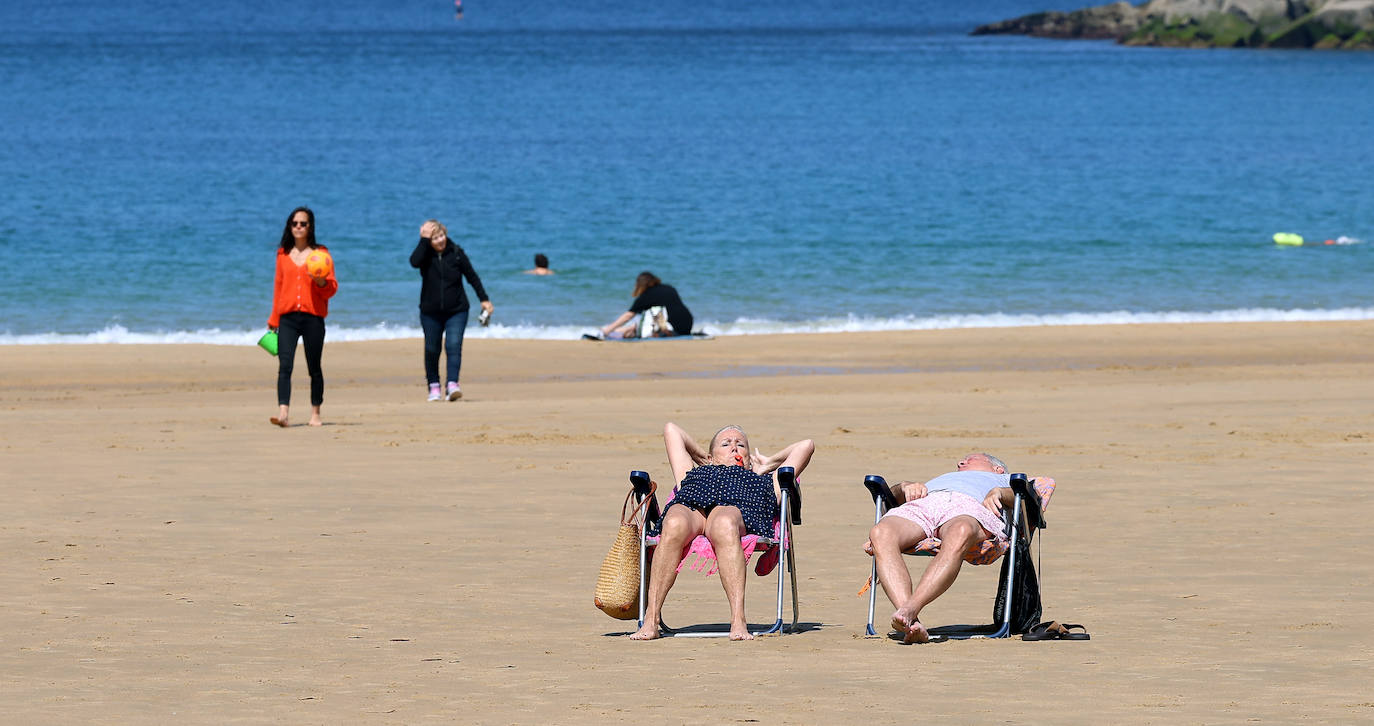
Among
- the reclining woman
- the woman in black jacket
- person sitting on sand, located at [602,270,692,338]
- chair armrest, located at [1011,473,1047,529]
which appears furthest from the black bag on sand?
person sitting on sand, located at [602,270,692,338]

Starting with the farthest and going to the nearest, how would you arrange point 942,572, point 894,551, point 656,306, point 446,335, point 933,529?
point 656,306 → point 446,335 → point 933,529 → point 894,551 → point 942,572

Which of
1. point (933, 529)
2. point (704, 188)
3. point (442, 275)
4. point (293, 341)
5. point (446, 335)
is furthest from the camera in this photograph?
point (704, 188)

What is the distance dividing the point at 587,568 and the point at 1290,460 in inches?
197

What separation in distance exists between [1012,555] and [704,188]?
1387 inches

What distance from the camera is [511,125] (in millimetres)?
58562

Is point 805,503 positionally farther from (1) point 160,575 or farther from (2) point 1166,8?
(2) point 1166,8

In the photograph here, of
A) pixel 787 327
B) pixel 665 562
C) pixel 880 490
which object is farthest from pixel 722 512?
pixel 787 327

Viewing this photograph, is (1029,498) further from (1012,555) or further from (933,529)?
(933,529)

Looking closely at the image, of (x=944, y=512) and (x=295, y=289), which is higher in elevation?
(x=295, y=289)

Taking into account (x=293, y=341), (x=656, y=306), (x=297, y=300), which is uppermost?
(x=656, y=306)

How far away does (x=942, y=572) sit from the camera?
6277mm

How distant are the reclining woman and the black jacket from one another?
6715 mm

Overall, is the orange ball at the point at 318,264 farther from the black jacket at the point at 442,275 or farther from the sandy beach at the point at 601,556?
the black jacket at the point at 442,275

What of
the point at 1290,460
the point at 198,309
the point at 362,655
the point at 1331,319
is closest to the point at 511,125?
the point at 198,309
